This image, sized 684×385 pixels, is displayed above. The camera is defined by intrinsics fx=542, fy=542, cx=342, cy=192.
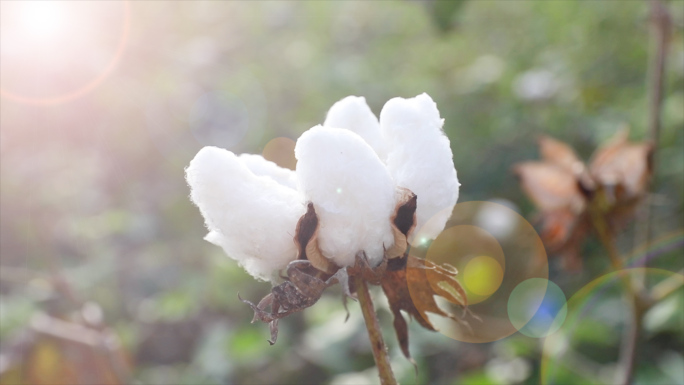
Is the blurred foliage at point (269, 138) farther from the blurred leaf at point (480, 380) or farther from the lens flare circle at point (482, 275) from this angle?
the lens flare circle at point (482, 275)

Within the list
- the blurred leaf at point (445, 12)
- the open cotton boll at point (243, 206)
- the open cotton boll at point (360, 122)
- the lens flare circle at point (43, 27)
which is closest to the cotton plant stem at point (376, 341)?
the open cotton boll at point (243, 206)

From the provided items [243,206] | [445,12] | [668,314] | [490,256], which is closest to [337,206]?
[243,206]

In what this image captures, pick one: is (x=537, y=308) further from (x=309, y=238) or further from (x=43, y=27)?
(x=43, y=27)

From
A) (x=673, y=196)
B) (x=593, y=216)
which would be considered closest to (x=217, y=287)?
(x=593, y=216)

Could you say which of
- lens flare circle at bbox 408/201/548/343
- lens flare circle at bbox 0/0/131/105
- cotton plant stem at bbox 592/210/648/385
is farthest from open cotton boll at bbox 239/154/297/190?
lens flare circle at bbox 0/0/131/105

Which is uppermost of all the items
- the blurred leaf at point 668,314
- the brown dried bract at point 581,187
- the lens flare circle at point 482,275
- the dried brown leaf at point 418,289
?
the dried brown leaf at point 418,289

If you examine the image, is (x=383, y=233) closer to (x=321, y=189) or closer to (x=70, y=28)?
(x=321, y=189)
